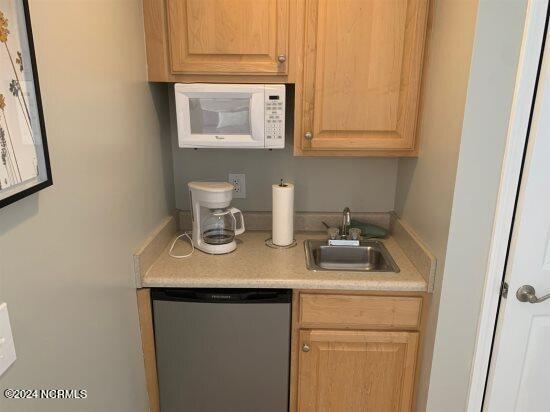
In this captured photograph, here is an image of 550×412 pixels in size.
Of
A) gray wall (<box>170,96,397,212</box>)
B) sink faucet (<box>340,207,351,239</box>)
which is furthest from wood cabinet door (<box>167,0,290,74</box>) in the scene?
sink faucet (<box>340,207,351,239</box>)

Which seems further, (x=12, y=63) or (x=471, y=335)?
(x=471, y=335)

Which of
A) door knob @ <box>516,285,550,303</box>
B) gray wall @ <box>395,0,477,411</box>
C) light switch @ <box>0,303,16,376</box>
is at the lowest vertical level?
door knob @ <box>516,285,550,303</box>

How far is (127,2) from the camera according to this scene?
57.9 inches

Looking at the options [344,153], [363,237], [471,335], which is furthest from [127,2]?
[471,335]

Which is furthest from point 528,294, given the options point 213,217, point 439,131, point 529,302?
point 213,217

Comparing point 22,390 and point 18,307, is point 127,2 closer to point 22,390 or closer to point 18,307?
point 18,307

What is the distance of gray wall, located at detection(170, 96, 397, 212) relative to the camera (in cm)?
207

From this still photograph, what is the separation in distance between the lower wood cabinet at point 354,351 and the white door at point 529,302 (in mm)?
303

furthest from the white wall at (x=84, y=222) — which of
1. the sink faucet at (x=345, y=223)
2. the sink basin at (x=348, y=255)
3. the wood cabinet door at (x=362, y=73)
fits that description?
the sink faucet at (x=345, y=223)

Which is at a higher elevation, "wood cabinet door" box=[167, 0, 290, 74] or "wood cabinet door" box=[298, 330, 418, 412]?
"wood cabinet door" box=[167, 0, 290, 74]

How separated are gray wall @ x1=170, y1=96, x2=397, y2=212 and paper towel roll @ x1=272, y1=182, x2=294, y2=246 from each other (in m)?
0.21

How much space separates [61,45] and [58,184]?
0.35 m

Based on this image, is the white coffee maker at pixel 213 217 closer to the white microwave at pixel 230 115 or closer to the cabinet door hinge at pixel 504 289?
the white microwave at pixel 230 115

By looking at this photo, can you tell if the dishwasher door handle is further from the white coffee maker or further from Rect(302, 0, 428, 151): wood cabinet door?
Rect(302, 0, 428, 151): wood cabinet door
